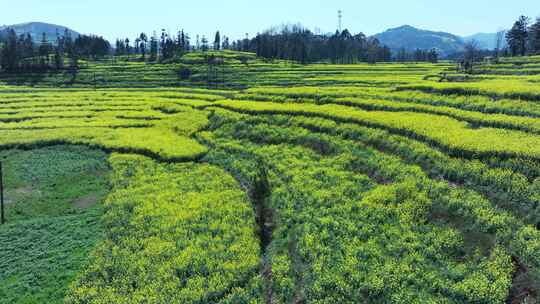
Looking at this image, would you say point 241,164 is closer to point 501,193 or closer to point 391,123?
point 391,123

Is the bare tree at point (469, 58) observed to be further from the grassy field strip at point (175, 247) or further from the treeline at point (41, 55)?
the treeline at point (41, 55)

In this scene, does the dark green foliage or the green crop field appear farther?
the dark green foliage

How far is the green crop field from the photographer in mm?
14961

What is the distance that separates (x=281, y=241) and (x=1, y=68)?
120 metres

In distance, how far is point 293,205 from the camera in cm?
2094

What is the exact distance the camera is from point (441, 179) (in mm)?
20312

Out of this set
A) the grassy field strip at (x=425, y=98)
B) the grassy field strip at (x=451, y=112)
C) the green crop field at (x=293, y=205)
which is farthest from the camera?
the grassy field strip at (x=425, y=98)

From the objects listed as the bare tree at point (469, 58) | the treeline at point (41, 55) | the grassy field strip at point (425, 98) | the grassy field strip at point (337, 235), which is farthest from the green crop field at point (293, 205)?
the treeline at point (41, 55)

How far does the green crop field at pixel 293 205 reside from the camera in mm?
14961

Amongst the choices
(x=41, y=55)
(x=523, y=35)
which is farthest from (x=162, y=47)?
(x=523, y=35)

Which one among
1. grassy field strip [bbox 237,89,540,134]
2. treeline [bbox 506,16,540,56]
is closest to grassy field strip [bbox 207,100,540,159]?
grassy field strip [bbox 237,89,540,134]

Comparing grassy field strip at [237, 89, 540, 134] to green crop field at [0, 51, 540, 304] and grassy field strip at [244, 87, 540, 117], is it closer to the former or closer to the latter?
green crop field at [0, 51, 540, 304]

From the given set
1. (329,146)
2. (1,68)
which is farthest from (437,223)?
(1,68)

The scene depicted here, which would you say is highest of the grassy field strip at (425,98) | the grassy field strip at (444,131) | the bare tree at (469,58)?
the bare tree at (469,58)
